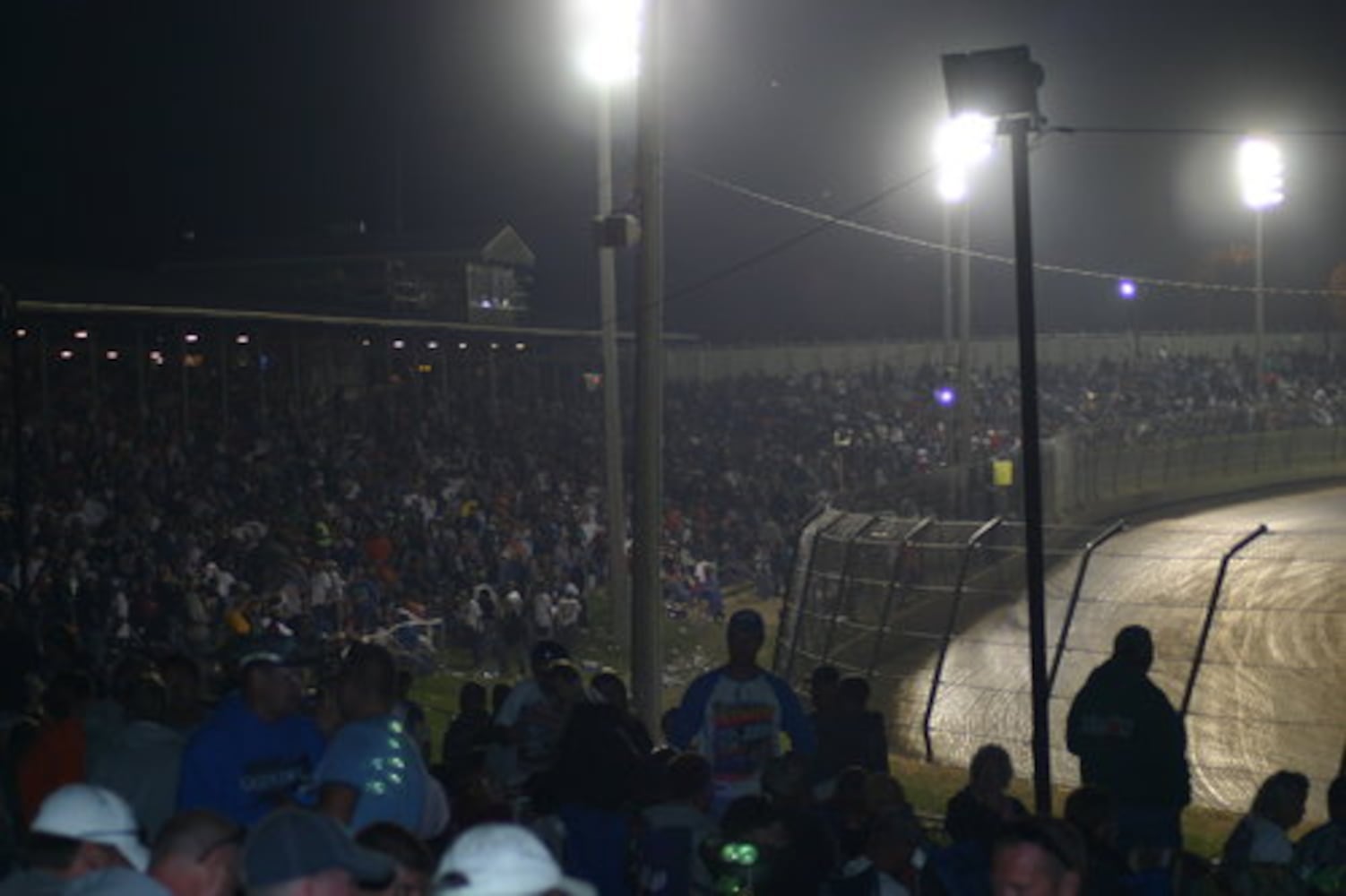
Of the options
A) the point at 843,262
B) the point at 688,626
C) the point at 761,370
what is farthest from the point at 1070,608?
the point at 843,262

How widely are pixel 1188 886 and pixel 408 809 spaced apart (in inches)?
116

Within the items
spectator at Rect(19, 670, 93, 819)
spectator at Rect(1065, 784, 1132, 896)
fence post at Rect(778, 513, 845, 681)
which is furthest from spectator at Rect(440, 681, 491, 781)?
fence post at Rect(778, 513, 845, 681)

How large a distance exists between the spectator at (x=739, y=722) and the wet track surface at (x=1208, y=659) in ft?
20.3

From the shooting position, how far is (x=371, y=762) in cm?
611

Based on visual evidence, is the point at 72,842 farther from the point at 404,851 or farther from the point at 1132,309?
the point at 1132,309

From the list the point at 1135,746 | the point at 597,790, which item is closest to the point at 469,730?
the point at 597,790

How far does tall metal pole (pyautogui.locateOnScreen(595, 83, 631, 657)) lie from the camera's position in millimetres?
22266

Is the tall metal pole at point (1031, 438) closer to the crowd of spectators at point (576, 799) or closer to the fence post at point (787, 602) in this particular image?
the crowd of spectators at point (576, 799)

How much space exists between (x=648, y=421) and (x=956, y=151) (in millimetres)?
17850

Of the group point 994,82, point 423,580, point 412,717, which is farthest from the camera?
point 423,580

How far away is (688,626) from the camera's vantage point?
83.7 feet

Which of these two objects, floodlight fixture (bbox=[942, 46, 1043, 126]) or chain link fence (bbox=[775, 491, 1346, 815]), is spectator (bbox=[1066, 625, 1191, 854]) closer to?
floodlight fixture (bbox=[942, 46, 1043, 126])

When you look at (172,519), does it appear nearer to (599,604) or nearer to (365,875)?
(599,604)

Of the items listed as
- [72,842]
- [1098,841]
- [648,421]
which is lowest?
[1098,841]
